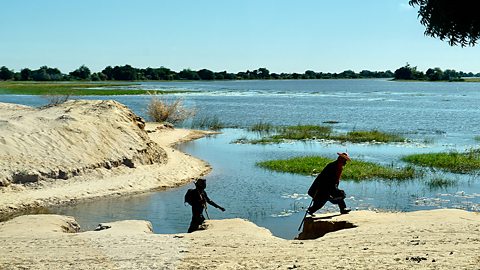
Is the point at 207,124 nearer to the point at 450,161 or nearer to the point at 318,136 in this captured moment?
the point at 318,136

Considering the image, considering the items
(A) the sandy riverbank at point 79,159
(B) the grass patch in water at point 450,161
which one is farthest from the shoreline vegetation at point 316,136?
(A) the sandy riverbank at point 79,159

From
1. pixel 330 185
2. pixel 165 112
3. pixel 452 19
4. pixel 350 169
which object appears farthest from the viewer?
pixel 165 112

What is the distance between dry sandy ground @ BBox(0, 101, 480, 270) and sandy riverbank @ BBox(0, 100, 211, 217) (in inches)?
1.7

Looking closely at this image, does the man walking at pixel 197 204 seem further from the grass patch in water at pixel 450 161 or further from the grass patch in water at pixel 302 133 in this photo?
the grass patch in water at pixel 302 133

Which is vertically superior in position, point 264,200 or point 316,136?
point 264,200

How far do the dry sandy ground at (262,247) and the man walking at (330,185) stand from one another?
41cm

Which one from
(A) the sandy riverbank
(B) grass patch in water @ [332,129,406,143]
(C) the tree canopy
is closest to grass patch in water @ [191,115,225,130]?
(B) grass patch in water @ [332,129,406,143]

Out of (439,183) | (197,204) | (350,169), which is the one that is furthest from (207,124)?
(197,204)

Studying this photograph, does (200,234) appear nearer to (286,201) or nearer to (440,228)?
(440,228)

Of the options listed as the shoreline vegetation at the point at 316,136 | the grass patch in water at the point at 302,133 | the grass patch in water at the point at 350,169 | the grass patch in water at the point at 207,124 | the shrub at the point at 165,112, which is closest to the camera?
the grass patch in water at the point at 350,169

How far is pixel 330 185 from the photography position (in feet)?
47.6

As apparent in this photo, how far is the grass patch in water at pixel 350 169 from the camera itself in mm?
24672

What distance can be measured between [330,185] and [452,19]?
711 cm

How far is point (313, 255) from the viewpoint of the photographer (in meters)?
10.5
